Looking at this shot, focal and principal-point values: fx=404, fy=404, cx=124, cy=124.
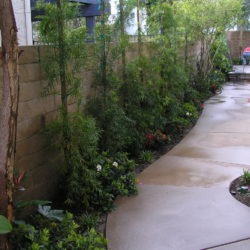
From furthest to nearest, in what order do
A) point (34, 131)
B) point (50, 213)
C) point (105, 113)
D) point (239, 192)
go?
point (105, 113) → point (239, 192) → point (34, 131) → point (50, 213)

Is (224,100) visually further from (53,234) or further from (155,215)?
(53,234)

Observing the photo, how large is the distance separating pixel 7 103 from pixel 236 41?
21130 millimetres

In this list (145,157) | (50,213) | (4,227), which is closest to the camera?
(4,227)

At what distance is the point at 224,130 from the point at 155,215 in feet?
12.9

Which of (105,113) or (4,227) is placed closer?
(4,227)

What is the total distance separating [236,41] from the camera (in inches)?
874

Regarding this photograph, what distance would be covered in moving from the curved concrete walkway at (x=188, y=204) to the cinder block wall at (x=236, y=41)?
52.0 ft

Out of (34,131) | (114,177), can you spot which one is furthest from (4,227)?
(114,177)

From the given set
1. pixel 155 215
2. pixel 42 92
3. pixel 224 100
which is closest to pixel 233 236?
pixel 155 215

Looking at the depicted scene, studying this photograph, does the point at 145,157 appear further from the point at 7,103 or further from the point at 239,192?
the point at 7,103

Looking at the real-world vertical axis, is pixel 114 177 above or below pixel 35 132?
below

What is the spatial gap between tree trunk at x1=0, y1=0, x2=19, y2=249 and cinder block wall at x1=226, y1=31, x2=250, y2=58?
65.9 ft

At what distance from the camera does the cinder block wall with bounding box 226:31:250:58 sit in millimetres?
21734

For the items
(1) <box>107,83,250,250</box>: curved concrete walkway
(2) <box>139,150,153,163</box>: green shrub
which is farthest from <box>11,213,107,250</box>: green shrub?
(2) <box>139,150,153,163</box>: green shrub
